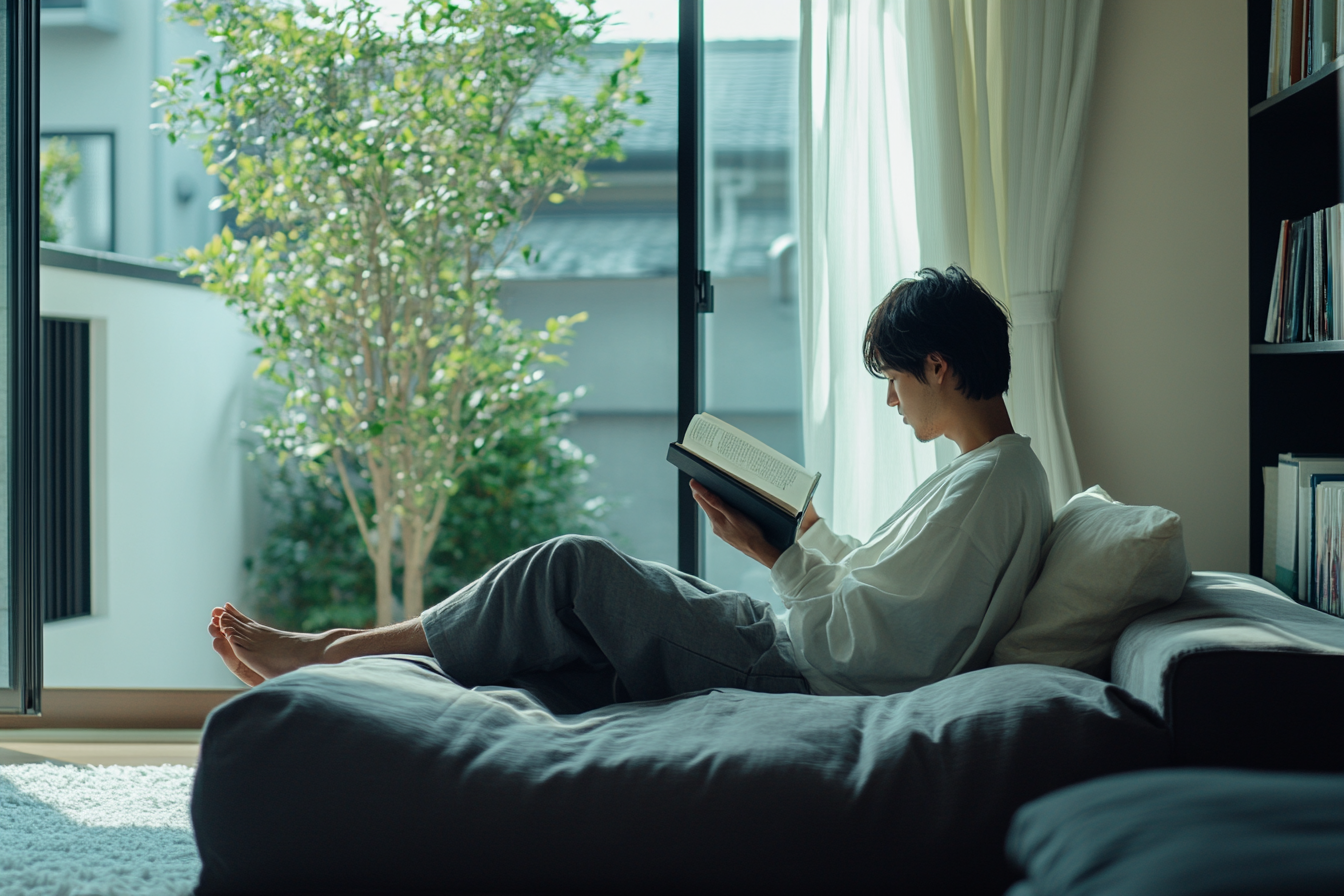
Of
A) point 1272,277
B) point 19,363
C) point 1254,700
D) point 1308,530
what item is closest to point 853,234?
point 1272,277

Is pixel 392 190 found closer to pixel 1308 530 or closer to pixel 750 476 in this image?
pixel 750 476

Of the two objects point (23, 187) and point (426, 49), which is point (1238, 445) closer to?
point (426, 49)

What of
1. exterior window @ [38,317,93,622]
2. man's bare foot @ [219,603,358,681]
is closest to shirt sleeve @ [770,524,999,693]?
man's bare foot @ [219,603,358,681]

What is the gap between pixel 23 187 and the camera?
8.11 feet

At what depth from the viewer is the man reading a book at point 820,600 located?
147cm

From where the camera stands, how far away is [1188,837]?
0.55 meters

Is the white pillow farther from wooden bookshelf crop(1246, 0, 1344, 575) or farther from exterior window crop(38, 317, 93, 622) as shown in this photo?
exterior window crop(38, 317, 93, 622)

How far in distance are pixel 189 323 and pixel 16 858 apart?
259 cm

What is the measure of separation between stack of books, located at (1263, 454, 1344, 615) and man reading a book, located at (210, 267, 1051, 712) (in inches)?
22.9

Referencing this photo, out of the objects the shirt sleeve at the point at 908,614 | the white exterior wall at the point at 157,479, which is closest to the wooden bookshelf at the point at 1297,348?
the shirt sleeve at the point at 908,614

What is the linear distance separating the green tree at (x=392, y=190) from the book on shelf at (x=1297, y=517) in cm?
218

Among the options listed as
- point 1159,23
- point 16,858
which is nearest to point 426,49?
point 1159,23

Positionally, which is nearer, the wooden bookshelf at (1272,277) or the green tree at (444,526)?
the wooden bookshelf at (1272,277)

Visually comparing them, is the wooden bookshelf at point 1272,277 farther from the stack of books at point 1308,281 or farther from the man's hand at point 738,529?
the man's hand at point 738,529
